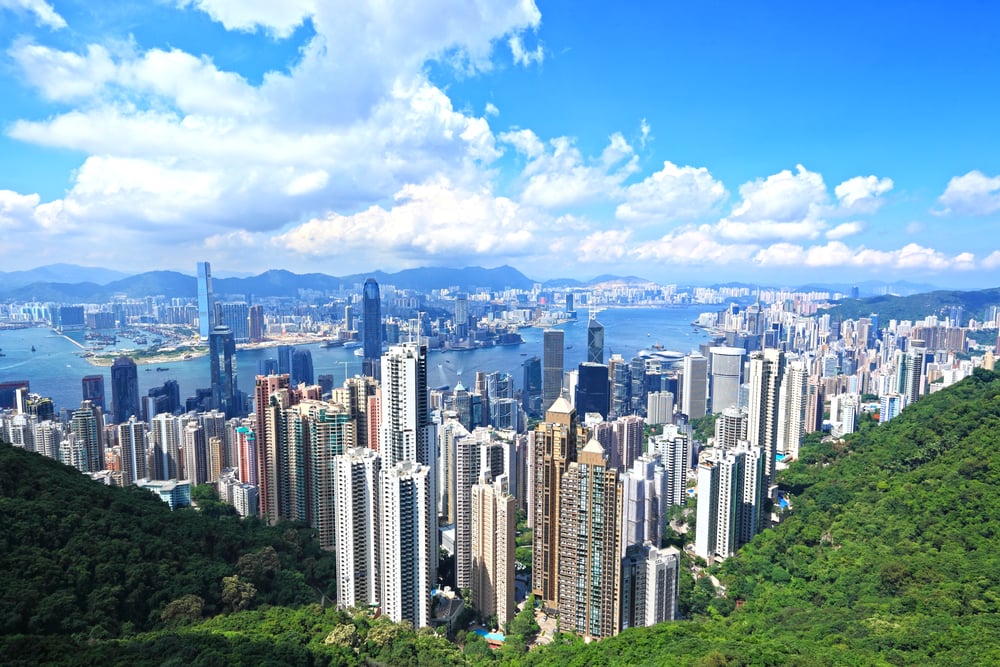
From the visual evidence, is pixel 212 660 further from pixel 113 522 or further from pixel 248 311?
pixel 248 311

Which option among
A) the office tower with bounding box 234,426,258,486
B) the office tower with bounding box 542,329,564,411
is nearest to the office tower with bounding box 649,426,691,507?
the office tower with bounding box 234,426,258,486

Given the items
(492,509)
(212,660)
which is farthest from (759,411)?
(212,660)

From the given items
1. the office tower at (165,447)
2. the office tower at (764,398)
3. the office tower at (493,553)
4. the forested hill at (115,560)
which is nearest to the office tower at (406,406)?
the office tower at (493,553)

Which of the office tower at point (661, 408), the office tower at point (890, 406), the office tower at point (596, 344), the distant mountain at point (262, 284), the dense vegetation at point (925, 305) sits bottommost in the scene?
the office tower at point (661, 408)

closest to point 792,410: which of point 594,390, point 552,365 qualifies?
point 594,390

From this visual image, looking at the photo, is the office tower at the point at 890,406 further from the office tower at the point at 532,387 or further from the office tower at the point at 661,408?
the office tower at the point at 532,387
